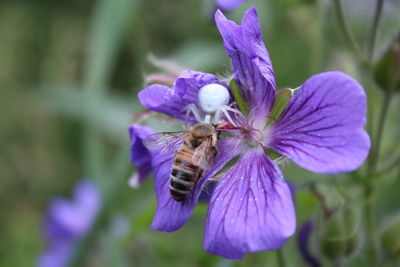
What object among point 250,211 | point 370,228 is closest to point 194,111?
point 250,211

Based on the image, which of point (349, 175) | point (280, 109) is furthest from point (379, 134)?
point (280, 109)

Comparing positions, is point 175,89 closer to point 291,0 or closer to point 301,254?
point 301,254

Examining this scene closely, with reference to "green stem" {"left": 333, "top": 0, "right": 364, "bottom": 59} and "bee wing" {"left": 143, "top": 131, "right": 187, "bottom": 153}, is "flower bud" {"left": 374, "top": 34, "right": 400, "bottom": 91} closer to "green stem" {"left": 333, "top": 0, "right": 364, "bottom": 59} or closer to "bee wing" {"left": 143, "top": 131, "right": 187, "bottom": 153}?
"green stem" {"left": 333, "top": 0, "right": 364, "bottom": 59}

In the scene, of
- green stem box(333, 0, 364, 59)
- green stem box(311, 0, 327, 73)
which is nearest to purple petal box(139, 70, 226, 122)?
green stem box(333, 0, 364, 59)

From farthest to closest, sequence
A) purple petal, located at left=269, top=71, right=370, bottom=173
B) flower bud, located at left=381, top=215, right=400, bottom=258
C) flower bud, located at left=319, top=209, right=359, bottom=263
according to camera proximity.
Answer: flower bud, located at left=381, top=215, right=400, bottom=258, flower bud, located at left=319, top=209, right=359, bottom=263, purple petal, located at left=269, top=71, right=370, bottom=173

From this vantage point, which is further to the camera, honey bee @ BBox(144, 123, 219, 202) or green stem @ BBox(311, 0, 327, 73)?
green stem @ BBox(311, 0, 327, 73)

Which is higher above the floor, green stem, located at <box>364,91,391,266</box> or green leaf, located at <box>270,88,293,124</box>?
green leaf, located at <box>270,88,293,124</box>
